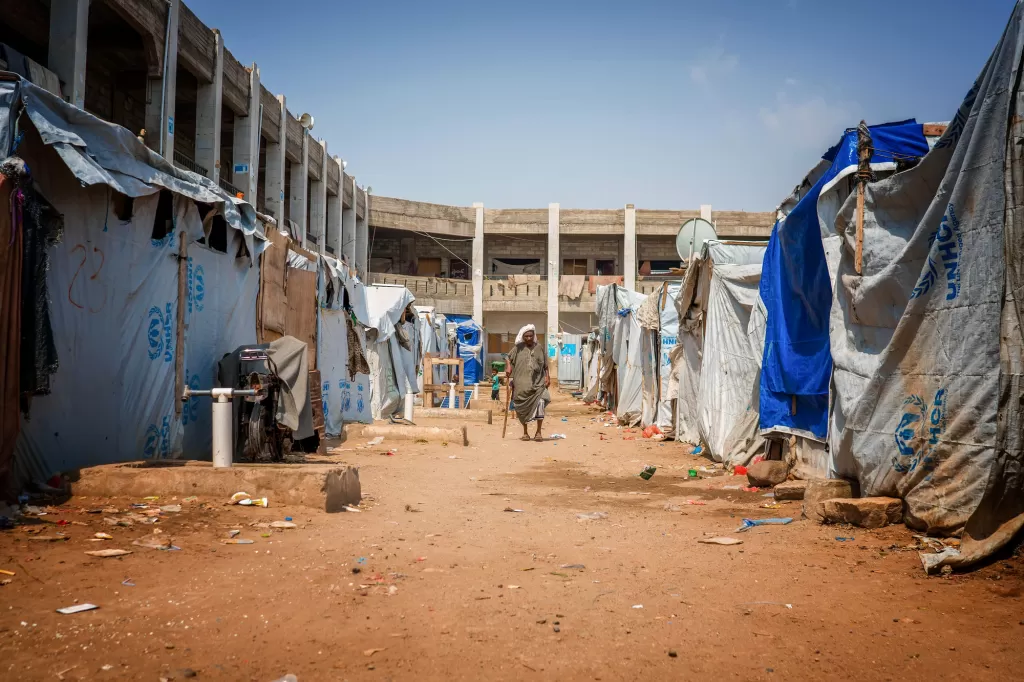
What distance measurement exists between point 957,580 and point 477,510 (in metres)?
3.34

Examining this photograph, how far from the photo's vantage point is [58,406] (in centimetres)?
514

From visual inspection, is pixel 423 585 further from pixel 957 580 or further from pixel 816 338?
pixel 816 338

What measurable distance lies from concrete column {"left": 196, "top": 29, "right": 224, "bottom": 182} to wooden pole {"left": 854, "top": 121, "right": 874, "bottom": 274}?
A: 44.5 ft

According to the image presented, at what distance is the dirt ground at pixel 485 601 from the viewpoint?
2568mm

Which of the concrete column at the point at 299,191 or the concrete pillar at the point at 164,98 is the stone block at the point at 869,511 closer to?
the concrete pillar at the point at 164,98

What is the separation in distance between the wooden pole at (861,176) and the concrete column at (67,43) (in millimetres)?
10365

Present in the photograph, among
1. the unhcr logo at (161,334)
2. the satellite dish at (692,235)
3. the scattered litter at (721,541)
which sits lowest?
the scattered litter at (721,541)

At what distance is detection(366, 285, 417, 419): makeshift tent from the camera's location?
48.2 feet

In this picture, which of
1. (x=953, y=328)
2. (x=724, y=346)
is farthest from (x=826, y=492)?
(x=724, y=346)

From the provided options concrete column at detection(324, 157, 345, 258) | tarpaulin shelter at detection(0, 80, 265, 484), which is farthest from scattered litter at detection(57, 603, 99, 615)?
concrete column at detection(324, 157, 345, 258)

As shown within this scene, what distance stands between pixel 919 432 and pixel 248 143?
1685 centimetres

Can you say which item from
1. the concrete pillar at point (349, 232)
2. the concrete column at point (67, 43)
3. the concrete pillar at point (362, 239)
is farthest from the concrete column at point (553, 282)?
the concrete column at point (67, 43)

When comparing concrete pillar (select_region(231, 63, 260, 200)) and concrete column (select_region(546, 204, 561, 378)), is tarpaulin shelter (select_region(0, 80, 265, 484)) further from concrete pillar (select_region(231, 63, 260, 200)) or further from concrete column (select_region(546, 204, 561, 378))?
concrete column (select_region(546, 204, 561, 378))

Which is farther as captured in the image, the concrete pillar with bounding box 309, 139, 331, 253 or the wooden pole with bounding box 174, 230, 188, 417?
the concrete pillar with bounding box 309, 139, 331, 253
